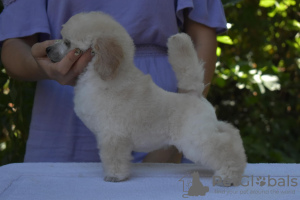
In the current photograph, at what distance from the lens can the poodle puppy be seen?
764 mm

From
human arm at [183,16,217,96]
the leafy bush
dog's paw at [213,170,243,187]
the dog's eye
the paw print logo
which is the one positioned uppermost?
the dog's eye

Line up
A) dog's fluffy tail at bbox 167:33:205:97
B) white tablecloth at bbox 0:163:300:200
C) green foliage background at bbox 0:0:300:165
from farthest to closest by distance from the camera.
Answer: green foliage background at bbox 0:0:300:165, dog's fluffy tail at bbox 167:33:205:97, white tablecloth at bbox 0:163:300:200

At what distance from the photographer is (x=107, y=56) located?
732 millimetres

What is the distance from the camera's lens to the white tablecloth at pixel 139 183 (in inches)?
27.3

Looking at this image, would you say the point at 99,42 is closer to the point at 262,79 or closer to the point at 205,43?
the point at 205,43

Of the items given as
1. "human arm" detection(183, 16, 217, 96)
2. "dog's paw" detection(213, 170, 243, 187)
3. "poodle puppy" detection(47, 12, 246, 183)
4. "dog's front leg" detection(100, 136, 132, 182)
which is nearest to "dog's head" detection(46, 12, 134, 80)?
"poodle puppy" detection(47, 12, 246, 183)

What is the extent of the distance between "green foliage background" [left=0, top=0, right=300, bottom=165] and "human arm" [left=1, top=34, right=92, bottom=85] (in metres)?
0.53

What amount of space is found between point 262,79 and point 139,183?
4.02 feet

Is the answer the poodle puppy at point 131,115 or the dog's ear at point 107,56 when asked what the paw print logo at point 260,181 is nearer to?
the poodle puppy at point 131,115

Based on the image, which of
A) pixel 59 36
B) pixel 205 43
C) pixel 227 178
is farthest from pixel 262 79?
pixel 227 178

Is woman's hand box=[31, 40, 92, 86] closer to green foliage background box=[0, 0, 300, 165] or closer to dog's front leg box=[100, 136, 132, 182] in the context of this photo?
dog's front leg box=[100, 136, 132, 182]

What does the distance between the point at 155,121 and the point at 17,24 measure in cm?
50

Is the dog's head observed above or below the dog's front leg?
above

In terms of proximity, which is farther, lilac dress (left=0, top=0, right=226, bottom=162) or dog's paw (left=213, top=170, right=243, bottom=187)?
lilac dress (left=0, top=0, right=226, bottom=162)
